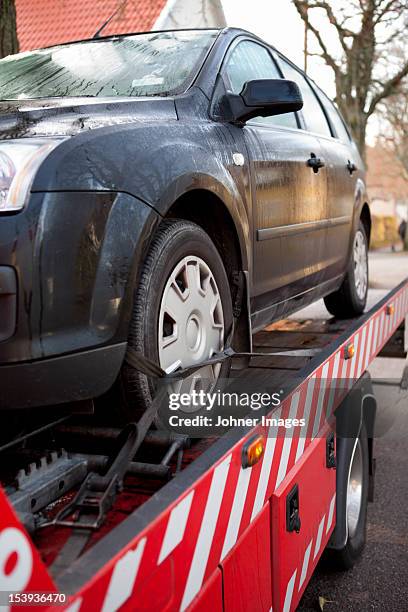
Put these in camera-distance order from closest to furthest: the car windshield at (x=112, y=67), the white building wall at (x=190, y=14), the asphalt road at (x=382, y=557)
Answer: the car windshield at (x=112, y=67) → the asphalt road at (x=382, y=557) → the white building wall at (x=190, y=14)

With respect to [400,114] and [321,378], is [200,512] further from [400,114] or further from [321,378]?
[400,114]

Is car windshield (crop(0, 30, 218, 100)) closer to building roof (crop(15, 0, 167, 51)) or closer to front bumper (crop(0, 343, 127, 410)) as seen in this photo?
front bumper (crop(0, 343, 127, 410))

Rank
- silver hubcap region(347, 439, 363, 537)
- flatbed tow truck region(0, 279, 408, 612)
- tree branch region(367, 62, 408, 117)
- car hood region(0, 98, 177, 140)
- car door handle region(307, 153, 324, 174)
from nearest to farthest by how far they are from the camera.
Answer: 1. flatbed tow truck region(0, 279, 408, 612)
2. car hood region(0, 98, 177, 140)
3. silver hubcap region(347, 439, 363, 537)
4. car door handle region(307, 153, 324, 174)
5. tree branch region(367, 62, 408, 117)

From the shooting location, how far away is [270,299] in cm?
311

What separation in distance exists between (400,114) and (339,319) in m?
26.7

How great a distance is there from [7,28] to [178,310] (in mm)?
4879

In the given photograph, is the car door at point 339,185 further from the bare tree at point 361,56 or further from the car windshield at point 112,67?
the bare tree at point 361,56

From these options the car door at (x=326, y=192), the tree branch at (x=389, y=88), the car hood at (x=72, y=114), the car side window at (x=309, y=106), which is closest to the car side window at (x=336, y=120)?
the car side window at (x=309, y=106)

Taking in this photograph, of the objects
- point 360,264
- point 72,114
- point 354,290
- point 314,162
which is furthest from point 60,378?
point 360,264

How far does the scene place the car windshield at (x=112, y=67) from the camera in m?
2.54

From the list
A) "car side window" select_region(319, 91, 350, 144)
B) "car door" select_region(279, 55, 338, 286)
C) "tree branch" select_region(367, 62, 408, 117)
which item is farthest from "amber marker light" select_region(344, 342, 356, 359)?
"tree branch" select_region(367, 62, 408, 117)

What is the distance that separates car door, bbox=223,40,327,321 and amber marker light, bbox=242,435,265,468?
1114mm

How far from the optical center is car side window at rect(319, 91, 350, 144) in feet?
14.7

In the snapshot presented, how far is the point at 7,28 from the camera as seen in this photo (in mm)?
6039
